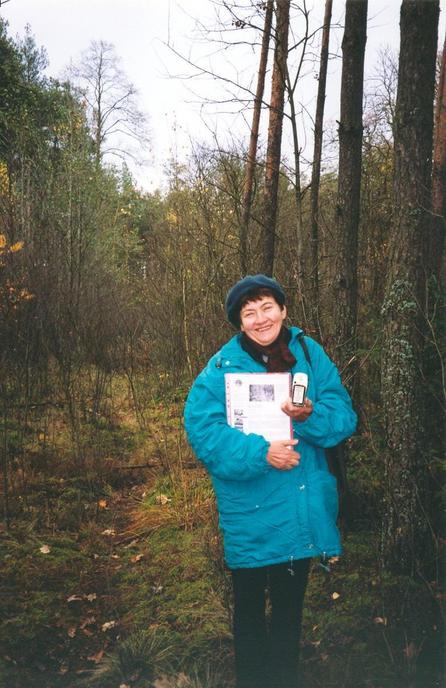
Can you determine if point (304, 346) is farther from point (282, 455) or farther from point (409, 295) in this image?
point (409, 295)

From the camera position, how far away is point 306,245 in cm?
981

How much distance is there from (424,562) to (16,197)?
18.3ft

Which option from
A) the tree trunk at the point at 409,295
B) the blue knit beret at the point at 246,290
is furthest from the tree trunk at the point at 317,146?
the blue knit beret at the point at 246,290

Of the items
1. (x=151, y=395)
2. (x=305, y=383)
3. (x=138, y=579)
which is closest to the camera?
(x=305, y=383)

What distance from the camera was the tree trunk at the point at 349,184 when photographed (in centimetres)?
481

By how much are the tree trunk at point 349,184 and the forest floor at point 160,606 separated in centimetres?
165

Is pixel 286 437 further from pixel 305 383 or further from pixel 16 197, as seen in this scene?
pixel 16 197

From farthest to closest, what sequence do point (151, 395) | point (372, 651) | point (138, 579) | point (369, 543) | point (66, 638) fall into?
point (151, 395), point (138, 579), point (369, 543), point (66, 638), point (372, 651)

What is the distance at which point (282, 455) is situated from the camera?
224 cm

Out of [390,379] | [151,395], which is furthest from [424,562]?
[151,395]

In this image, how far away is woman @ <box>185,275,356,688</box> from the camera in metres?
A: 2.28

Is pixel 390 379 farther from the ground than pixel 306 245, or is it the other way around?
pixel 306 245

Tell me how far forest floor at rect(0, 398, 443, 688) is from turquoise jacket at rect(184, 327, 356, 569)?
1302 mm

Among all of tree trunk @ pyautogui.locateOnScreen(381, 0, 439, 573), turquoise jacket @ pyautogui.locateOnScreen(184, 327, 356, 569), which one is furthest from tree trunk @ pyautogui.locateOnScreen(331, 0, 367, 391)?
turquoise jacket @ pyautogui.locateOnScreen(184, 327, 356, 569)
